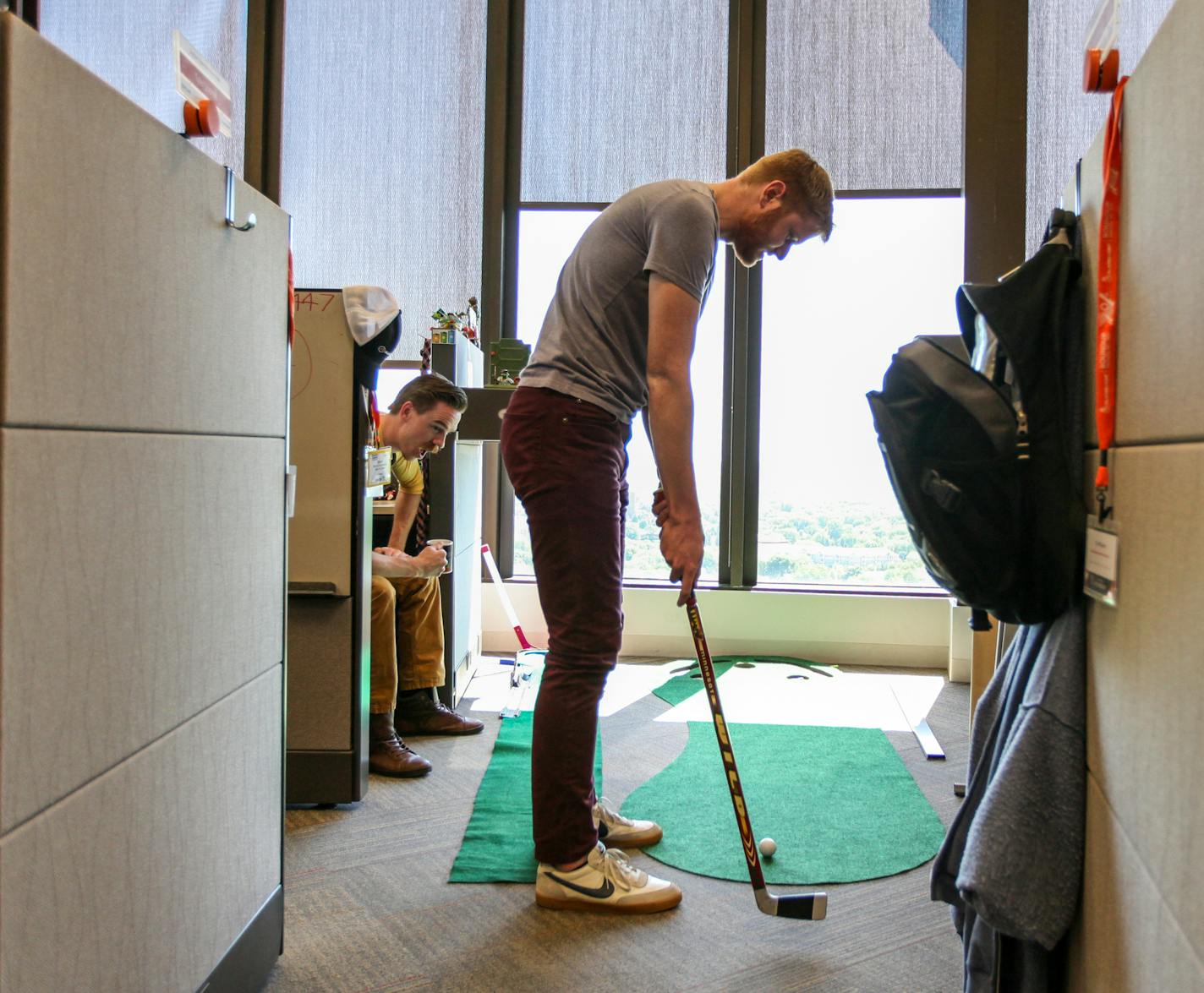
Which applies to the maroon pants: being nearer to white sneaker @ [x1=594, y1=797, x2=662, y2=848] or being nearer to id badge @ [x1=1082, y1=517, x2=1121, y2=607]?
white sneaker @ [x1=594, y1=797, x2=662, y2=848]

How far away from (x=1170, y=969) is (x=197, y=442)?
1137 millimetres

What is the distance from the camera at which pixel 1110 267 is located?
3.23 ft

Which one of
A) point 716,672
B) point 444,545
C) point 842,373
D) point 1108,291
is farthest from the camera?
point 842,373

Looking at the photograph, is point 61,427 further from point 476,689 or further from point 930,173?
point 930,173

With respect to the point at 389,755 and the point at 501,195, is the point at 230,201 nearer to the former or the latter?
the point at 389,755

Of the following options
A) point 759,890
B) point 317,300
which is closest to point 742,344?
point 317,300

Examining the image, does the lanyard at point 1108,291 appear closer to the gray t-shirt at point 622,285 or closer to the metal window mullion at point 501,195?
the gray t-shirt at point 622,285

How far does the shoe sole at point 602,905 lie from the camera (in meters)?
1.73

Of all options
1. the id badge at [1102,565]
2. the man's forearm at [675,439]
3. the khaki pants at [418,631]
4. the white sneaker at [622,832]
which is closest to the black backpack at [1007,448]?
the id badge at [1102,565]

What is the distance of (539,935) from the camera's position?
166 cm

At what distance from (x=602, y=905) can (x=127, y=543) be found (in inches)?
43.1

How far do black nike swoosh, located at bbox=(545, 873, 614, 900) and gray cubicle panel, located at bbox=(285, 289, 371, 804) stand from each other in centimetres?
73

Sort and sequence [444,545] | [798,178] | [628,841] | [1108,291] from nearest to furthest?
[1108,291] < [798,178] < [628,841] < [444,545]

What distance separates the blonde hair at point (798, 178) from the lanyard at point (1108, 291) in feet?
2.70
